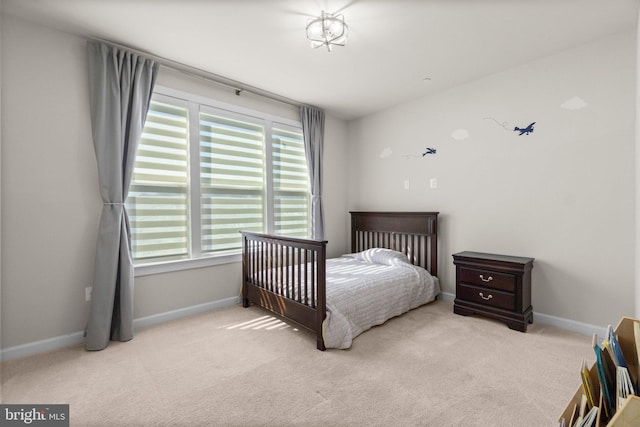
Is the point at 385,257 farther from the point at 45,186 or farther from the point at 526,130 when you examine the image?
the point at 45,186

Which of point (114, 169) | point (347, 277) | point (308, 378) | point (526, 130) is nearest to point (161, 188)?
point (114, 169)

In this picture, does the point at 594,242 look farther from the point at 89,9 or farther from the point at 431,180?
the point at 89,9

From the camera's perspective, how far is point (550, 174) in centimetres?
256

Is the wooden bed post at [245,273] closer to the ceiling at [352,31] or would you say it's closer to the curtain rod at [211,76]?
the curtain rod at [211,76]

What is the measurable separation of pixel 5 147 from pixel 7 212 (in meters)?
0.44

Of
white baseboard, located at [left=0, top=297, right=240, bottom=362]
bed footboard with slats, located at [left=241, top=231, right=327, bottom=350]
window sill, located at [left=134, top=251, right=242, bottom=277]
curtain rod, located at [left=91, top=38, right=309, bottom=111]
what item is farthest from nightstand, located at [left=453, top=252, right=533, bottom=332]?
curtain rod, located at [left=91, top=38, right=309, bottom=111]

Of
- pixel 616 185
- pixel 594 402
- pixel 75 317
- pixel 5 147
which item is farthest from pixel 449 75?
pixel 75 317

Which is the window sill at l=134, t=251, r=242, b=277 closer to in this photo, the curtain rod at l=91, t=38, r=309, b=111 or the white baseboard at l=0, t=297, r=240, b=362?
the white baseboard at l=0, t=297, r=240, b=362

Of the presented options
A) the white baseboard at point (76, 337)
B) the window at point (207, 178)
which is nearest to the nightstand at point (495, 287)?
the window at point (207, 178)

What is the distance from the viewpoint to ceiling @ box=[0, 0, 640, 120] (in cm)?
190

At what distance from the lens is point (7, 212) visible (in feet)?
6.54

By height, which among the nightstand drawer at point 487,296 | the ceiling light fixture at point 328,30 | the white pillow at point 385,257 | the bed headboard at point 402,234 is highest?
the ceiling light fixture at point 328,30

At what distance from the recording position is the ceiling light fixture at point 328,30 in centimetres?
199

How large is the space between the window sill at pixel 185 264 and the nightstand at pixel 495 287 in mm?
2287
